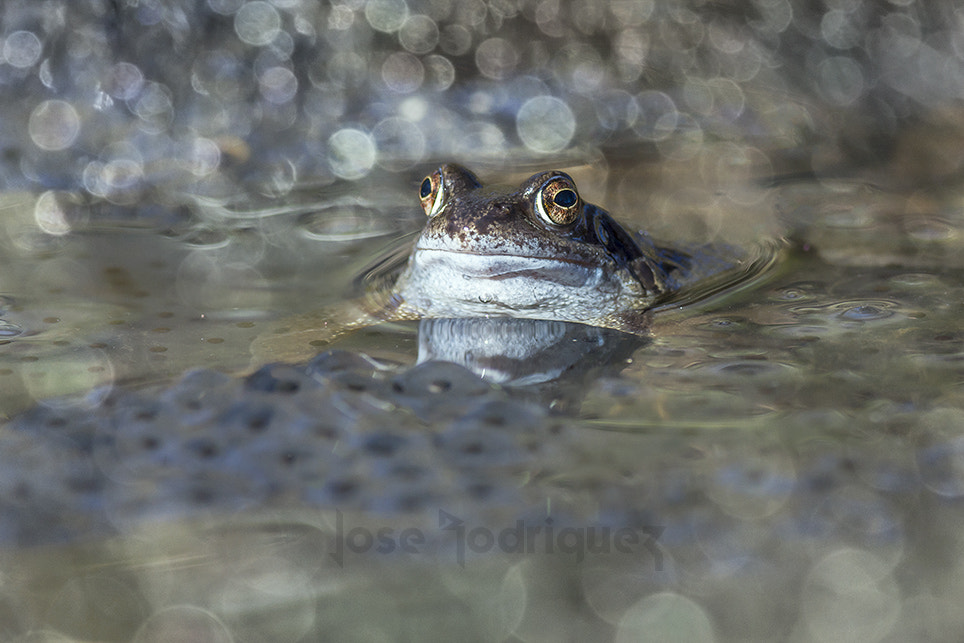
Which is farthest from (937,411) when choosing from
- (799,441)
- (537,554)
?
(537,554)

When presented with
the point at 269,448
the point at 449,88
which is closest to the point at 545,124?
the point at 449,88

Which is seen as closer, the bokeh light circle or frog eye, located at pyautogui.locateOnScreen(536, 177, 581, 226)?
frog eye, located at pyautogui.locateOnScreen(536, 177, 581, 226)

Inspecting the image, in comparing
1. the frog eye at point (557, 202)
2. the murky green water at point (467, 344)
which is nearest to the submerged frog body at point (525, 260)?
the frog eye at point (557, 202)

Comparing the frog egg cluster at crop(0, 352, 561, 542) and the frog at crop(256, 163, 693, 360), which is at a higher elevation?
the frog at crop(256, 163, 693, 360)

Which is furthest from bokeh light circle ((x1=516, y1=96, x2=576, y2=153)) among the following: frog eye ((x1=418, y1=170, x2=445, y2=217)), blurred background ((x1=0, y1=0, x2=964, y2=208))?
frog eye ((x1=418, y1=170, x2=445, y2=217))

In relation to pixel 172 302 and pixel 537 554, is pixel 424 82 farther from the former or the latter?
pixel 537 554

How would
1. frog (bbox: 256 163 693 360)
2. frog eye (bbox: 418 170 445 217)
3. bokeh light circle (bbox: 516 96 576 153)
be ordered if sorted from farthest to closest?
bokeh light circle (bbox: 516 96 576 153)
frog eye (bbox: 418 170 445 217)
frog (bbox: 256 163 693 360)

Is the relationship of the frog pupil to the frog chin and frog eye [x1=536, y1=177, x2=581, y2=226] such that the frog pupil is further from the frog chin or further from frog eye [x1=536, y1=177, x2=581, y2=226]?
the frog chin
